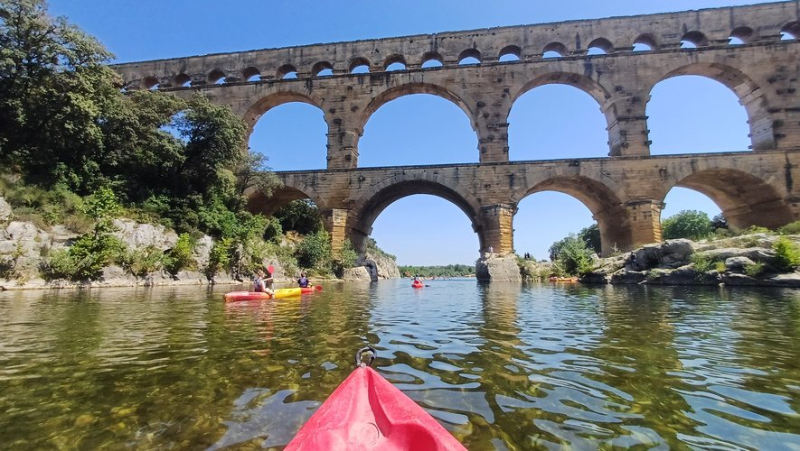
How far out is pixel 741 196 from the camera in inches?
877

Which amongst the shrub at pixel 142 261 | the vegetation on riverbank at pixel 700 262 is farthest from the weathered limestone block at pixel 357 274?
the shrub at pixel 142 261

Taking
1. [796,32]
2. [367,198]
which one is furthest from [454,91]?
[796,32]

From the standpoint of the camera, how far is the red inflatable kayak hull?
1583mm

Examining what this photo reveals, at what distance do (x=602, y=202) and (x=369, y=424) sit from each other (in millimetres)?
25136

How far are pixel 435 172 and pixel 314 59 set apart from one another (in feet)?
40.3

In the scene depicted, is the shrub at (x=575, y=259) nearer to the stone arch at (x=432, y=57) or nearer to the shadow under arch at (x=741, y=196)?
the shadow under arch at (x=741, y=196)

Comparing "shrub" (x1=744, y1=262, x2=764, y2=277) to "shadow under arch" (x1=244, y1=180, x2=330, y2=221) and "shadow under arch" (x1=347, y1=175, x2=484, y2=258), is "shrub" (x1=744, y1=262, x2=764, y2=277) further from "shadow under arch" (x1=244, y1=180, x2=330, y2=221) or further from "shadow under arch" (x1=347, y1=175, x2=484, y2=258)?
"shadow under arch" (x1=244, y1=180, x2=330, y2=221)

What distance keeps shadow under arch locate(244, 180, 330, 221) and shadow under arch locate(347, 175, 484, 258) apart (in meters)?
2.23

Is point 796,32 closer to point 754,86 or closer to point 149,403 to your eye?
point 754,86

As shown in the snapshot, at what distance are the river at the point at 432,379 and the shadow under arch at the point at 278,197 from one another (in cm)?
1746

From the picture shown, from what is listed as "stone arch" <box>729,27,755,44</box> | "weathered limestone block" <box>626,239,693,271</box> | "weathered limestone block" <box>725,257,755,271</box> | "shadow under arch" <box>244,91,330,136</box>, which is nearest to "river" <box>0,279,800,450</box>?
"weathered limestone block" <box>725,257,755,271</box>

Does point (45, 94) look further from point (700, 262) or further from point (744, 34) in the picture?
point (744, 34)

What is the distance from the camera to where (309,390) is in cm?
292

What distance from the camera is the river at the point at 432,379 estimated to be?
222cm
